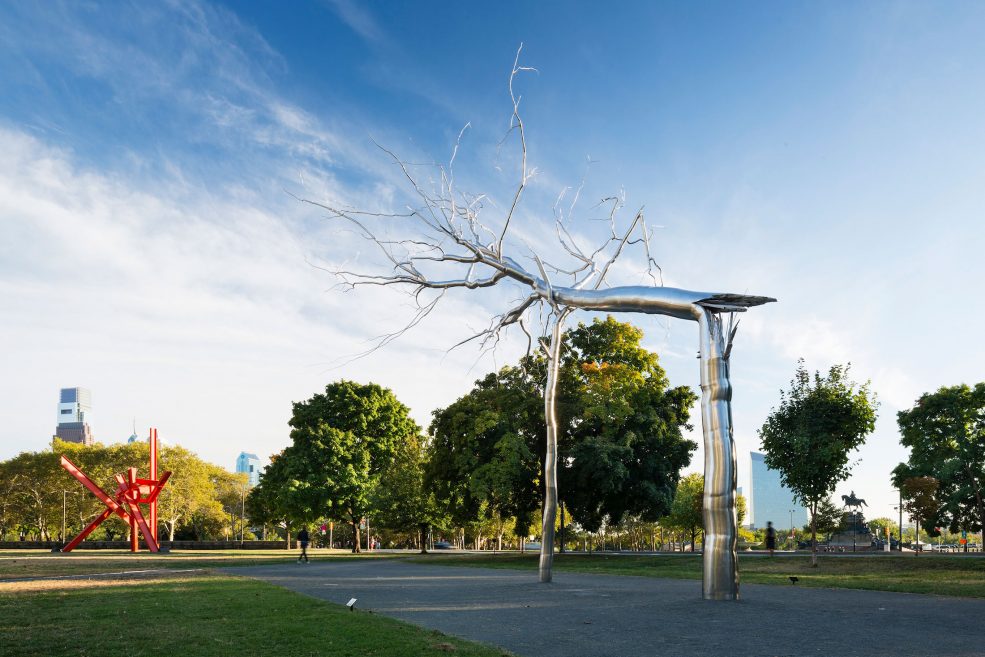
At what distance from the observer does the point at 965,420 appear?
38312mm

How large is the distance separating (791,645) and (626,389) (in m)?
25.5

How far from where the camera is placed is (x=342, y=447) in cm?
4875

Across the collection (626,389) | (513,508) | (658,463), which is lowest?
(513,508)

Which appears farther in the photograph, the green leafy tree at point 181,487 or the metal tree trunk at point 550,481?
the green leafy tree at point 181,487

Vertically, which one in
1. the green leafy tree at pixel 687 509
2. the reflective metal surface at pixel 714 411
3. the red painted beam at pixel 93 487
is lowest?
the green leafy tree at pixel 687 509

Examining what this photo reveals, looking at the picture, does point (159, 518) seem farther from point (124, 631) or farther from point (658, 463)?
point (124, 631)

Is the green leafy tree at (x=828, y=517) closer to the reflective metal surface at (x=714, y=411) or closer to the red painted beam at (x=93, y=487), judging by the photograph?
the reflective metal surface at (x=714, y=411)

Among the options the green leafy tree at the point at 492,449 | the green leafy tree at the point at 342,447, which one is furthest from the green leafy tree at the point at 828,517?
the green leafy tree at the point at 342,447

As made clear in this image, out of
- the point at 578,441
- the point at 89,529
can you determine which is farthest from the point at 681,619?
the point at 89,529

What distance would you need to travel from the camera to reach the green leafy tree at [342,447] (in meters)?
47.4

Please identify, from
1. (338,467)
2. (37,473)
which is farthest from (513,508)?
(37,473)

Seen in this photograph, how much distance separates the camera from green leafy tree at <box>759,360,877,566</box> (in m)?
28.2

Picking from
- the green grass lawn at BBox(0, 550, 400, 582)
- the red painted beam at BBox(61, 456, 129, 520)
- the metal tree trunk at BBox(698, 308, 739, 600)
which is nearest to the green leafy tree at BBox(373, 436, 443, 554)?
the green grass lawn at BBox(0, 550, 400, 582)

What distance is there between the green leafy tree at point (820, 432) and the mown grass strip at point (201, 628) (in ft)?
71.0
